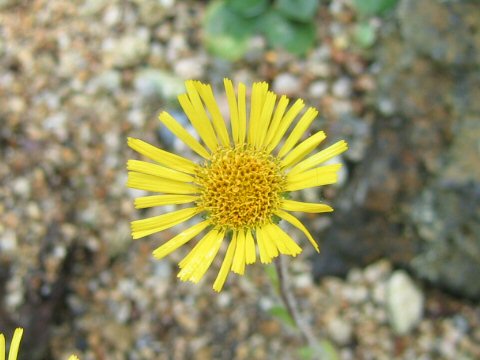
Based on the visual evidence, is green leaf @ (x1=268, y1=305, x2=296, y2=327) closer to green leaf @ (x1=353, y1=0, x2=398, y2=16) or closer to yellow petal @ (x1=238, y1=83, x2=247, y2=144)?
yellow petal @ (x1=238, y1=83, x2=247, y2=144)

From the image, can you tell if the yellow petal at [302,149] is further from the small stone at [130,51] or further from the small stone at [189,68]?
the small stone at [130,51]

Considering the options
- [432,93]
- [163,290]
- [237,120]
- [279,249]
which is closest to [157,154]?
[237,120]

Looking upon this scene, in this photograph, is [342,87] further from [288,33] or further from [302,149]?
[302,149]

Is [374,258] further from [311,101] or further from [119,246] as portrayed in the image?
[119,246]

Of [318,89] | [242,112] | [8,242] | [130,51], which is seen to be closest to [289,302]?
[242,112]

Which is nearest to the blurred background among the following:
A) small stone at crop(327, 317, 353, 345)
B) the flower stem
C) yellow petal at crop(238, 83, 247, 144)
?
small stone at crop(327, 317, 353, 345)

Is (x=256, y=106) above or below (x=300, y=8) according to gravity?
below

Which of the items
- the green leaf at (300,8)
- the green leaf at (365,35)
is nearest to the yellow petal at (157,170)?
the green leaf at (300,8)

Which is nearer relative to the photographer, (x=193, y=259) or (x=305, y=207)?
(x=305, y=207)
